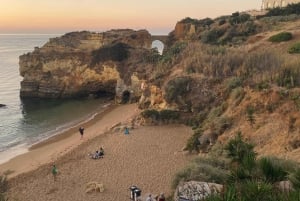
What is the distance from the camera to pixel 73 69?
49.3m

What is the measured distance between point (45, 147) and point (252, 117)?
15.0 m

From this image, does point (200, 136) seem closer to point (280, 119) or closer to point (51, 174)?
point (280, 119)

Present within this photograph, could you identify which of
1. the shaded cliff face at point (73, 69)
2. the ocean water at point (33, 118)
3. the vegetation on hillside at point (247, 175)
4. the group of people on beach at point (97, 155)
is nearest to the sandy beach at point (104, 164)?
the group of people on beach at point (97, 155)

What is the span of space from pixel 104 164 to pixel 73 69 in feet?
95.9

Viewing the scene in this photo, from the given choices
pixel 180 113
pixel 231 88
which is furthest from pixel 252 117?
pixel 180 113

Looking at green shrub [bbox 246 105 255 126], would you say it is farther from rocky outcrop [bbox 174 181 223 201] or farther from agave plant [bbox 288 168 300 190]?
agave plant [bbox 288 168 300 190]

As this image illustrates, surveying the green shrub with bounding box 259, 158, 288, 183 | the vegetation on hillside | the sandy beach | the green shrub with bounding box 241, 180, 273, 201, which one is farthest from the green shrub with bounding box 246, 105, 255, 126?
the green shrub with bounding box 241, 180, 273, 201

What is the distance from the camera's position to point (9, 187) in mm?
19812

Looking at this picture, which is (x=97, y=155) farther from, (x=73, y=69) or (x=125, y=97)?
(x=73, y=69)

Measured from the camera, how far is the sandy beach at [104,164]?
1797 cm

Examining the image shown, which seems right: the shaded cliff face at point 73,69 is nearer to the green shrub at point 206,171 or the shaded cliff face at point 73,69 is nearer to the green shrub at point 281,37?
the green shrub at point 281,37

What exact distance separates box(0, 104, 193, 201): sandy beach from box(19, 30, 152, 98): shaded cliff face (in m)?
18.4

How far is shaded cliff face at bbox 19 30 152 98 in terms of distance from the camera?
49.1 meters

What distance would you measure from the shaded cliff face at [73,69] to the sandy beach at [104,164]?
1842 centimetres
